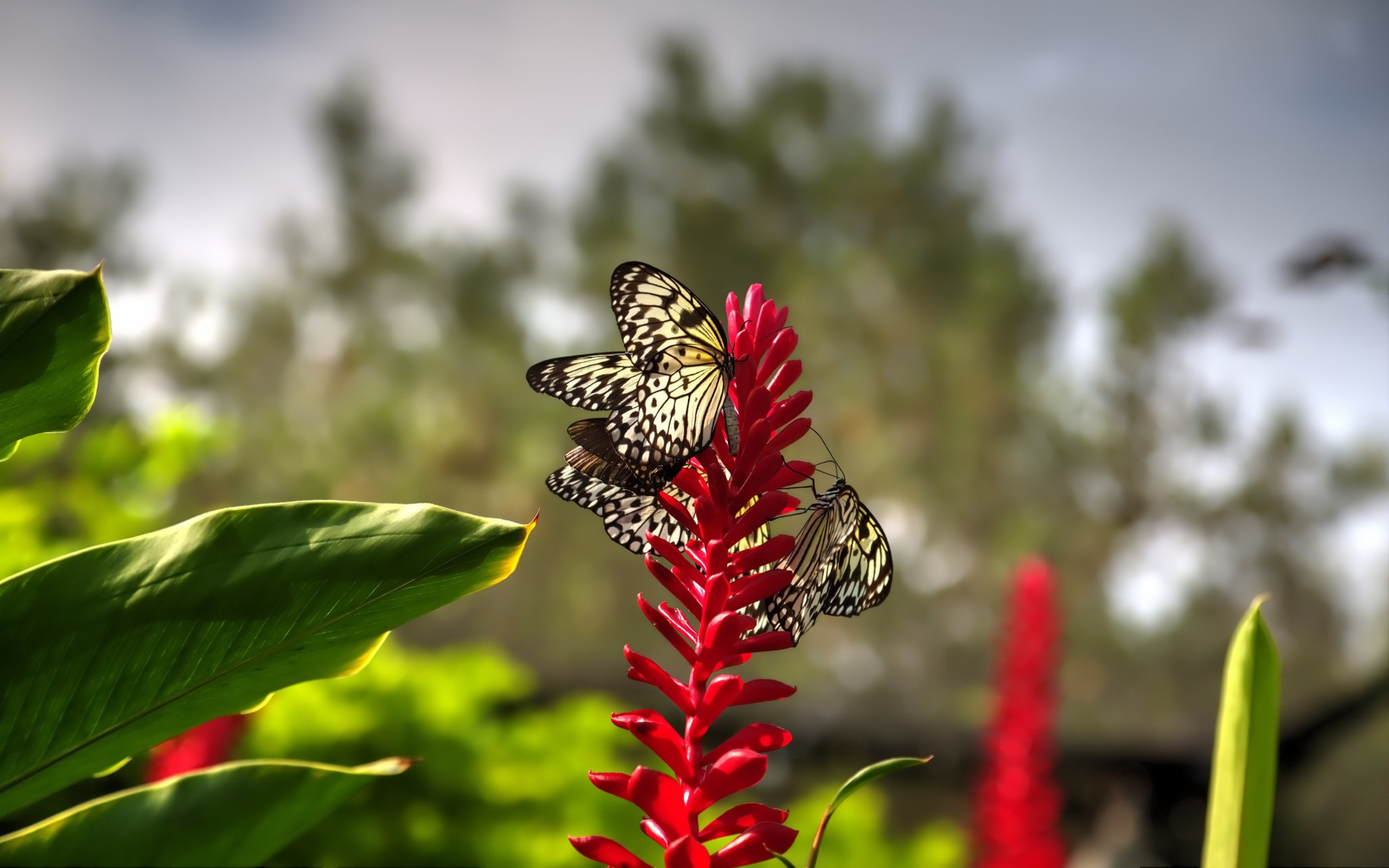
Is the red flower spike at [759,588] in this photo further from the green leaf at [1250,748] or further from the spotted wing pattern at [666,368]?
the green leaf at [1250,748]

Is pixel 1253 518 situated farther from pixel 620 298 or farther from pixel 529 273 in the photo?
pixel 620 298

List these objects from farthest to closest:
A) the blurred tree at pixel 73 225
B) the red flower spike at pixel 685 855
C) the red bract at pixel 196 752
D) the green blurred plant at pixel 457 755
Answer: the blurred tree at pixel 73 225 → the green blurred plant at pixel 457 755 → the red bract at pixel 196 752 → the red flower spike at pixel 685 855

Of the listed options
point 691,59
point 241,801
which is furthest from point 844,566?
point 691,59

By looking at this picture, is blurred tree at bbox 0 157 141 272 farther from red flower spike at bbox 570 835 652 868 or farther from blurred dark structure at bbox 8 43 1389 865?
red flower spike at bbox 570 835 652 868

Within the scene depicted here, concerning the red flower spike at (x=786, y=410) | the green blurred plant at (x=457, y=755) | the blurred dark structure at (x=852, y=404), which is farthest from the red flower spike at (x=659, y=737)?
the blurred dark structure at (x=852, y=404)

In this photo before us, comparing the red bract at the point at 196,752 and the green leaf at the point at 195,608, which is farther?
the red bract at the point at 196,752

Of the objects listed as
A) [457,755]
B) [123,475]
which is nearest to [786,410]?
[457,755]

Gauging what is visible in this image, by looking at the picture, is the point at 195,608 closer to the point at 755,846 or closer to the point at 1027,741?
the point at 755,846
